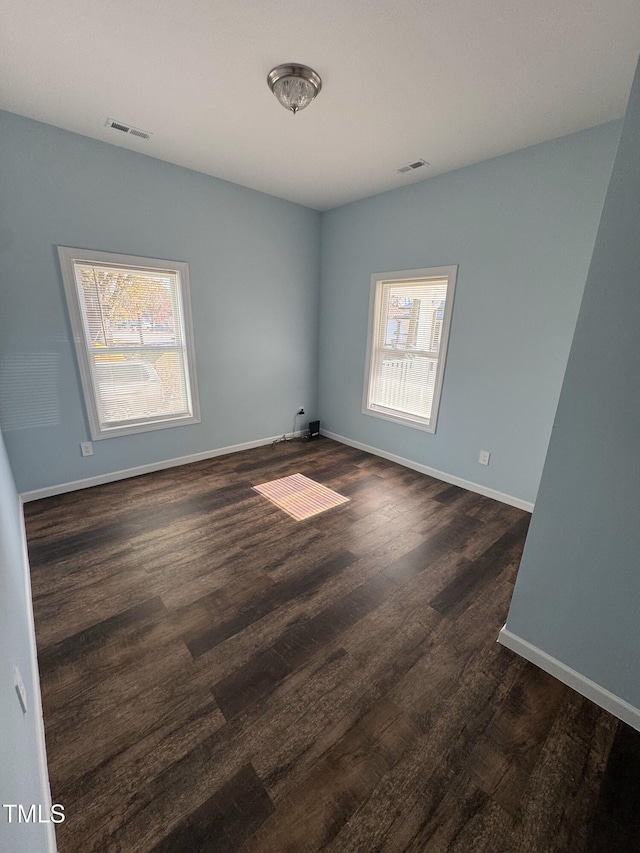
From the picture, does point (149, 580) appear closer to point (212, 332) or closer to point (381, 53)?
point (212, 332)

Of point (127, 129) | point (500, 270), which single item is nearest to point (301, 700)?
point (500, 270)

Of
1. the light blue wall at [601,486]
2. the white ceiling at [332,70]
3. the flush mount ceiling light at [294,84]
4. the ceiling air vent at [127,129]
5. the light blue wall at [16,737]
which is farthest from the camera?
the ceiling air vent at [127,129]

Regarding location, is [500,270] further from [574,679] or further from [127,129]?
[127,129]

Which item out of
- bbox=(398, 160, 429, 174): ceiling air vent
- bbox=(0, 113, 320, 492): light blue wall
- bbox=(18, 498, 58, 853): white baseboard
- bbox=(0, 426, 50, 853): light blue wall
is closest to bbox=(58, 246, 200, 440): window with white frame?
bbox=(0, 113, 320, 492): light blue wall

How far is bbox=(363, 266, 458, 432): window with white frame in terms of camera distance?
3.19 metres

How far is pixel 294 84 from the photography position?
1.81 m

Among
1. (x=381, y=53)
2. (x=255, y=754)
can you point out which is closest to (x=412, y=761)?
(x=255, y=754)

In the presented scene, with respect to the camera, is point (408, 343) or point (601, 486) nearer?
point (601, 486)

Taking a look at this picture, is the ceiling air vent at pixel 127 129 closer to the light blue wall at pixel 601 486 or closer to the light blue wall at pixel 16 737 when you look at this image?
the light blue wall at pixel 16 737

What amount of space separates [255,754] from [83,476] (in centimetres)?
275

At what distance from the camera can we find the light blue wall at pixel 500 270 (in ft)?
7.64

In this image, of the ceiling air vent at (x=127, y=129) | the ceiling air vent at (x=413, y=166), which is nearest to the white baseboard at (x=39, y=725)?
the ceiling air vent at (x=127, y=129)

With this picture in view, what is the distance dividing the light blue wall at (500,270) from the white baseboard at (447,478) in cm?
5

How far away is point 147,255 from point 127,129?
852 mm
